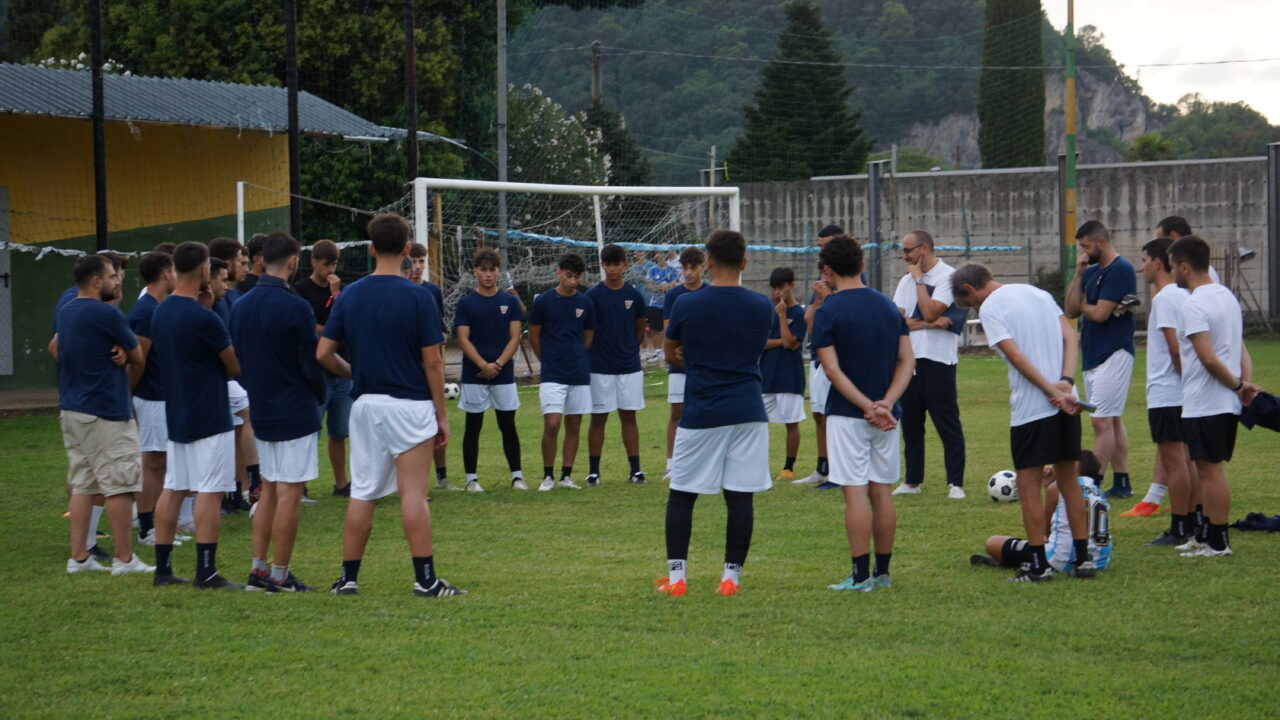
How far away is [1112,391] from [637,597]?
14.9 feet

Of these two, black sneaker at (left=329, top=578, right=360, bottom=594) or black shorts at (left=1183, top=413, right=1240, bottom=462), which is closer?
black sneaker at (left=329, top=578, right=360, bottom=594)

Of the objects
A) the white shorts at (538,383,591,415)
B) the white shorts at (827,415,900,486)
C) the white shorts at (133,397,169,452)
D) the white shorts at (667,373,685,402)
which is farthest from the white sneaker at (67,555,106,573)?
the white shorts at (667,373,685,402)

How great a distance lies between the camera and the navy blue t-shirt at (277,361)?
261 inches

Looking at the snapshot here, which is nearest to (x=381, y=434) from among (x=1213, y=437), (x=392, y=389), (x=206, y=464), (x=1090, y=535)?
(x=392, y=389)

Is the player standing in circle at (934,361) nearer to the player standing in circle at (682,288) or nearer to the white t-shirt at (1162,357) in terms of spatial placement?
the player standing in circle at (682,288)

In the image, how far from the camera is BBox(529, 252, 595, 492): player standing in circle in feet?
34.9

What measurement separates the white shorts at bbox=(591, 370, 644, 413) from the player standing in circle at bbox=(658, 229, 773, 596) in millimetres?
4327

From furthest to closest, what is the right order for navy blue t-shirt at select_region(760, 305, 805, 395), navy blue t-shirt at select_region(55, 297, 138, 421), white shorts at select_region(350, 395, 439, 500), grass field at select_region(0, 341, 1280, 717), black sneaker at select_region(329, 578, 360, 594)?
1. navy blue t-shirt at select_region(760, 305, 805, 395)
2. navy blue t-shirt at select_region(55, 297, 138, 421)
3. black sneaker at select_region(329, 578, 360, 594)
4. white shorts at select_region(350, 395, 439, 500)
5. grass field at select_region(0, 341, 1280, 717)

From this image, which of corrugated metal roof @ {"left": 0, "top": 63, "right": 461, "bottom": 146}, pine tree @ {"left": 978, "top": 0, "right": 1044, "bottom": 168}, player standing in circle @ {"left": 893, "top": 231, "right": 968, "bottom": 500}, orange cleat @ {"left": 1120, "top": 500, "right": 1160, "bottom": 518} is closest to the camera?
orange cleat @ {"left": 1120, "top": 500, "right": 1160, "bottom": 518}

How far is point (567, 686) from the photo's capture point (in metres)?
4.84

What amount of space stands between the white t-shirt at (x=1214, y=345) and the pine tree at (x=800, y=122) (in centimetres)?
3680

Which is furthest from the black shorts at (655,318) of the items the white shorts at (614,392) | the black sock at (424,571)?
the black sock at (424,571)

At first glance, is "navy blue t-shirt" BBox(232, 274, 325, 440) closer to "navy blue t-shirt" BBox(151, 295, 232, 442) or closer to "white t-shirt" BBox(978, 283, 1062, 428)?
"navy blue t-shirt" BBox(151, 295, 232, 442)

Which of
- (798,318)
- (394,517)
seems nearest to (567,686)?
(394,517)
